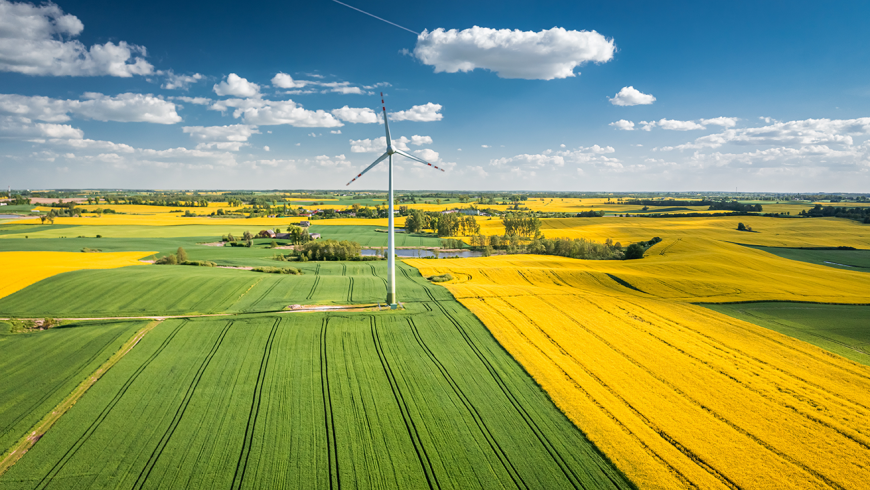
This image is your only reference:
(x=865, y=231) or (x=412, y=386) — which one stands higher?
(x=865, y=231)

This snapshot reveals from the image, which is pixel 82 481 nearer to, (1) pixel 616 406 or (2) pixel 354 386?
(2) pixel 354 386

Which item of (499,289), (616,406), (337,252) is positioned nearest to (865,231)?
(499,289)

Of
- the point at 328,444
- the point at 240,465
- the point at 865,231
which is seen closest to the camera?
the point at 240,465

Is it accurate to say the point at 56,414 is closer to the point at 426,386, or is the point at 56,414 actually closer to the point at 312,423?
the point at 312,423

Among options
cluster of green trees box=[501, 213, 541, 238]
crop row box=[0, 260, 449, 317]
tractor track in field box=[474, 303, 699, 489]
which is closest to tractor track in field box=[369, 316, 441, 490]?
tractor track in field box=[474, 303, 699, 489]

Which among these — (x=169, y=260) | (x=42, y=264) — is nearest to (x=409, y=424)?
(x=169, y=260)

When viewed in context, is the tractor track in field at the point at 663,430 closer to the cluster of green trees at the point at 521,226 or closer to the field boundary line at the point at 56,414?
the field boundary line at the point at 56,414
